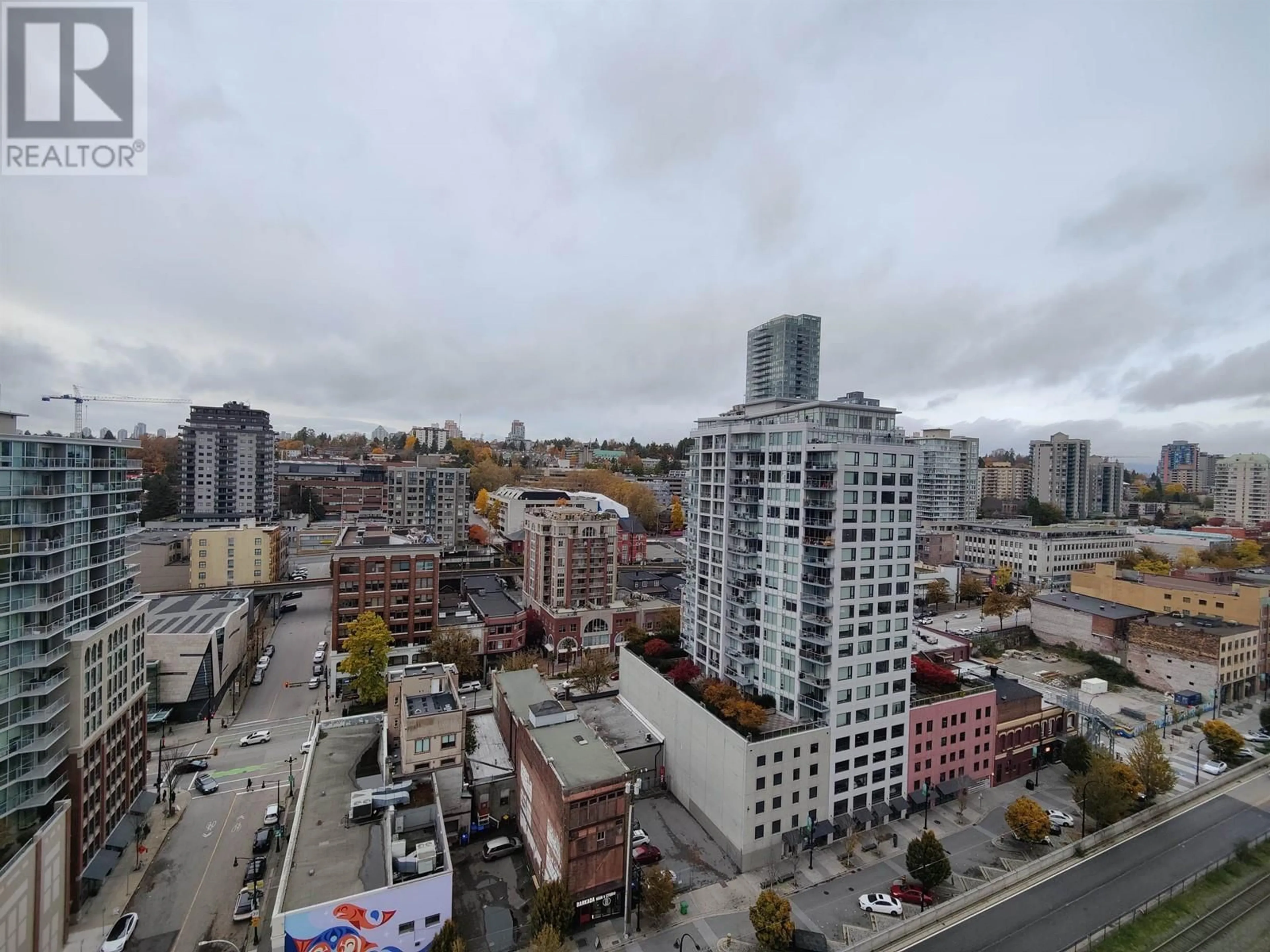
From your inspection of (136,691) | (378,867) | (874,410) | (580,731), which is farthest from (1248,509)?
(136,691)

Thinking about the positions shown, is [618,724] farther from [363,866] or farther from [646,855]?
[363,866]

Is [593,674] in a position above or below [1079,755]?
above

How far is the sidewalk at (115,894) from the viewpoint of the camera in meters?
24.3

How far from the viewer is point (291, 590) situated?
6712 centimetres

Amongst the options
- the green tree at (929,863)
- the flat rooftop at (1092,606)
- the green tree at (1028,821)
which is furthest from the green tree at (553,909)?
the flat rooftop at (1092,606)

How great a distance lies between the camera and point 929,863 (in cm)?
2753

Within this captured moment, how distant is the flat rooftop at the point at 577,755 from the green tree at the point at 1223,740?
42.9 m

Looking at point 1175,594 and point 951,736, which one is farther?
point 1175,594

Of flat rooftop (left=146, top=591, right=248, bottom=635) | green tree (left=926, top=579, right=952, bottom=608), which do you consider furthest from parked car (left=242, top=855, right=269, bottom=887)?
green tree (left=926, top=579, right=952, bottom=608)

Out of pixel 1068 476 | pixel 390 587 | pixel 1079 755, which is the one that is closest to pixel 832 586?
pixel 1079 755

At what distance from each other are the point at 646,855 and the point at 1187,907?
2632cm

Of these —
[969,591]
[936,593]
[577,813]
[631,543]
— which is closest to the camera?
[577,813]

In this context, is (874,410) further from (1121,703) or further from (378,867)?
(378,867)

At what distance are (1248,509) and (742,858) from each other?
188140mm
